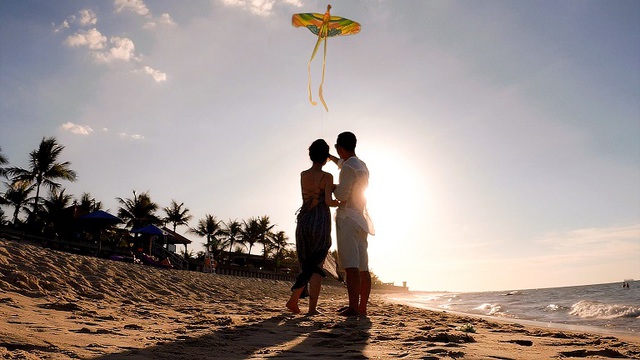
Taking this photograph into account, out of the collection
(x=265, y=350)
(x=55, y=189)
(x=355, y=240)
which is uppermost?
(x=55, y=189)

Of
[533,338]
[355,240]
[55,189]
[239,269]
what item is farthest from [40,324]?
[55,189]

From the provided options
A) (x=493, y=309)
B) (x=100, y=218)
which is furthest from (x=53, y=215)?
(x=493, y=309)

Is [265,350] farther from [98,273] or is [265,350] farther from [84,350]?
[98,273]

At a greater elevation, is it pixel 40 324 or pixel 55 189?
pixel 55 189

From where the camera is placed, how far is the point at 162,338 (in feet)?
8.98

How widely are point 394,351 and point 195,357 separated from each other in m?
1.07

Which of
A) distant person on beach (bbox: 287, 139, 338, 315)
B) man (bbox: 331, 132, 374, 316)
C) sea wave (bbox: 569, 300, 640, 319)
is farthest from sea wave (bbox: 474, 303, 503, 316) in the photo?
distant person on beach (bbox: 287, 139, 338, 315)

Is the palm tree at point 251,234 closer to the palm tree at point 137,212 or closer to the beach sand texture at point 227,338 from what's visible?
the palm tree at point 137,212

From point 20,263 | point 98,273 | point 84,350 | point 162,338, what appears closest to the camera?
point 84,350

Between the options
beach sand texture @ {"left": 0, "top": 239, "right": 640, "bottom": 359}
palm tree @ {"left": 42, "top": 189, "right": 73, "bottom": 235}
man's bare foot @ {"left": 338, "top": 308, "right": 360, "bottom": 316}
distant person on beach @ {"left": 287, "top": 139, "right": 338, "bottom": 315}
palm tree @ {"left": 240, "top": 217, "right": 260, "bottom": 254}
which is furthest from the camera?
palm tree @ {"left": 240, "top": 217, "right": 260, "bottom": 254}

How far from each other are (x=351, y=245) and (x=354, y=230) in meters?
0.16

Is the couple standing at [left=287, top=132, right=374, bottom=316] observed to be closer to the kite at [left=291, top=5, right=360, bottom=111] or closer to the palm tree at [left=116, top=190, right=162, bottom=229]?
the kite at [left=291, top=5, right=360, bottom=111]

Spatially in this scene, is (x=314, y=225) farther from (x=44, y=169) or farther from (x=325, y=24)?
(x=44, y=169)

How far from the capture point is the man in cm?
443
